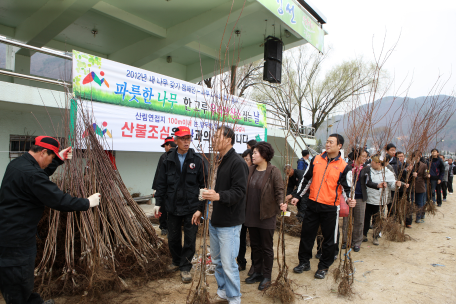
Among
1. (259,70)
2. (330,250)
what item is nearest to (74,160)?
(330,250)

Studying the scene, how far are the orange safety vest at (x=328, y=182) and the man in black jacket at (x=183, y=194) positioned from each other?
1.37 metres

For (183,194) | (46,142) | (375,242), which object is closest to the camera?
(46,142)

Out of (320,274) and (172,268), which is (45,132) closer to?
(172,268)

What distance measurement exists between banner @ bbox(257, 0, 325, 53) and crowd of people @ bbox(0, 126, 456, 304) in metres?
4.38

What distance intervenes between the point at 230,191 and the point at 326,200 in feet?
4.68

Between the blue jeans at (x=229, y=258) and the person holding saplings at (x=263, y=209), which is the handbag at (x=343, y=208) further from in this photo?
the blue jeans at (x=229, y=258)

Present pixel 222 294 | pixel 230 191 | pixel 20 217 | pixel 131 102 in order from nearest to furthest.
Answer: pixel 20 217 < pixel 230 191 < pixel 222 294 < pixel 131 102

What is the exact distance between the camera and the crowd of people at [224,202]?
2002mm

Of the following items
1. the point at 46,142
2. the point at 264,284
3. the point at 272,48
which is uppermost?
the point at 272,48

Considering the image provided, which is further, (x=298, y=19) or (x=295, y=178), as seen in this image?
(x=298, y=19)

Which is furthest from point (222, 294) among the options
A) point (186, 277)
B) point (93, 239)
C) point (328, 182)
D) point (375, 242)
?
point (375, 242)

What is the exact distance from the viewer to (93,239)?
2799 millimetres

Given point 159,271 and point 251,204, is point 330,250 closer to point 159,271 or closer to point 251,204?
point 251,204

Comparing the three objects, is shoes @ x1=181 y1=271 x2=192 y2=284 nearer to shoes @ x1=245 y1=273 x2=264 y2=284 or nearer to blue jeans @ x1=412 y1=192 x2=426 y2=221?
shoes @ x1=245 y1=273 x2=264 y2=284
